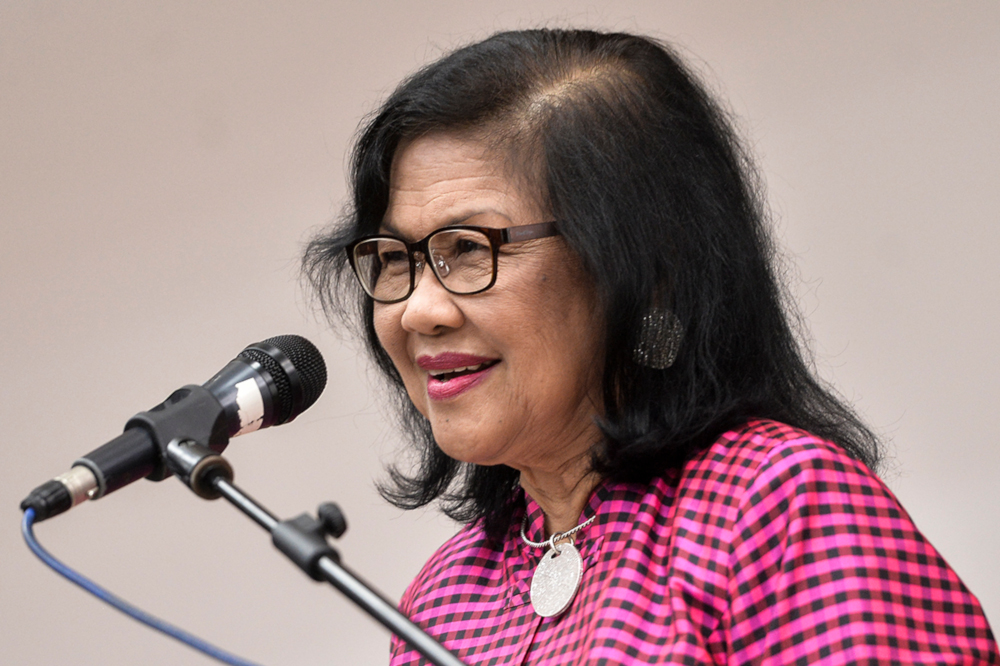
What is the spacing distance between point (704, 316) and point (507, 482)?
0.52 metres

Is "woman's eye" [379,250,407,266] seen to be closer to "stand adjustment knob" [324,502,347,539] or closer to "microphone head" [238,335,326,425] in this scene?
"microphone head" [238,335,326,425]

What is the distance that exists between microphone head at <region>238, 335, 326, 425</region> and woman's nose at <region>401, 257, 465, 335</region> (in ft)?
0.58

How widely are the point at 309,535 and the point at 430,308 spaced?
1.90ft

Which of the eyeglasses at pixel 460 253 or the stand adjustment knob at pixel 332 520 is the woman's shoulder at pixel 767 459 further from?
the stand adjustment knob at pixel 332 520

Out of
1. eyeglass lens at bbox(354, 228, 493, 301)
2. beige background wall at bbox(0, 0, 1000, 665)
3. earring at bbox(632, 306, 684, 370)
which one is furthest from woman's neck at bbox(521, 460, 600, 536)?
beige background wall at bbox(0, 0, 1000, 665)

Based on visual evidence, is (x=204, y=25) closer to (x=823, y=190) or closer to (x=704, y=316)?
(x=823, y=190)

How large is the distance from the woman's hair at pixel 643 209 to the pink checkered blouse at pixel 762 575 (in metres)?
0.09

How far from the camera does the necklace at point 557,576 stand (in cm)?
149

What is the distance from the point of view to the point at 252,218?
3.36 meters

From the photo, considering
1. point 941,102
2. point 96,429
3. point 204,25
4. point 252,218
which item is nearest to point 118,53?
point 204,25

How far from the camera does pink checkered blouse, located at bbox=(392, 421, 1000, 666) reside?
116 centimetres

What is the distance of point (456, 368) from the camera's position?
1539 mm

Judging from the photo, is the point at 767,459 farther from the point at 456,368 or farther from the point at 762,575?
the point at 456,368

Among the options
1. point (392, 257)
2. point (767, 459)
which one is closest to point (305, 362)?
point (392, 257)
